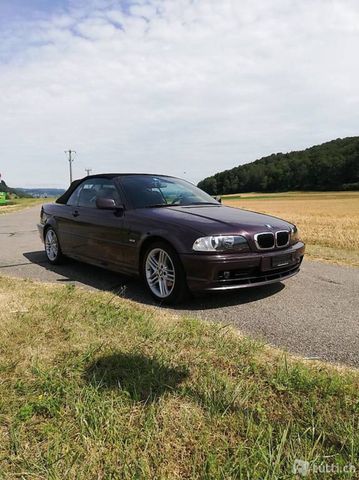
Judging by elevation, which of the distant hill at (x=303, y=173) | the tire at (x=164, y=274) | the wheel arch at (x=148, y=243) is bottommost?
the tire at (x=164, y=274)

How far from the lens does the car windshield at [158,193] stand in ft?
16.5

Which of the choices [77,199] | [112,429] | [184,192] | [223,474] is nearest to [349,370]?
[223,474]

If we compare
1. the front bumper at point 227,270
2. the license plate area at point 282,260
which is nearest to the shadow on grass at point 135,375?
the front bumper at point 227,270

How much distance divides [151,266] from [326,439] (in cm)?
286

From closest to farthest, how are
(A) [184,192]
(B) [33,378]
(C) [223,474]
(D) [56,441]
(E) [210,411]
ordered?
(C) [223,474], (D) [56,441], (E) [210,411], (B) [33,378], (A) [184,192]

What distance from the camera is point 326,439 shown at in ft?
6.30

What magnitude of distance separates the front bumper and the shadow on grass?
138 centimetres

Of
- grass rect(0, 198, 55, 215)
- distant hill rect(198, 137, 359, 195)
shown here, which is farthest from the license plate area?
distant hill rect(198, 137, 359, 195)

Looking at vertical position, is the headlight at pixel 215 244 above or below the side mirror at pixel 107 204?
below

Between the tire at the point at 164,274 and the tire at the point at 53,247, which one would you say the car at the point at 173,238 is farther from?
the tire at the point at 53,247

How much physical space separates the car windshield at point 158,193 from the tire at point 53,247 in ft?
5.96

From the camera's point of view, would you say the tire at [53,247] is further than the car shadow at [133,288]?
Yes

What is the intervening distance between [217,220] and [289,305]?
1.17m

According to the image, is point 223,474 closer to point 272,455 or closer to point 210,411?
point 272,455
